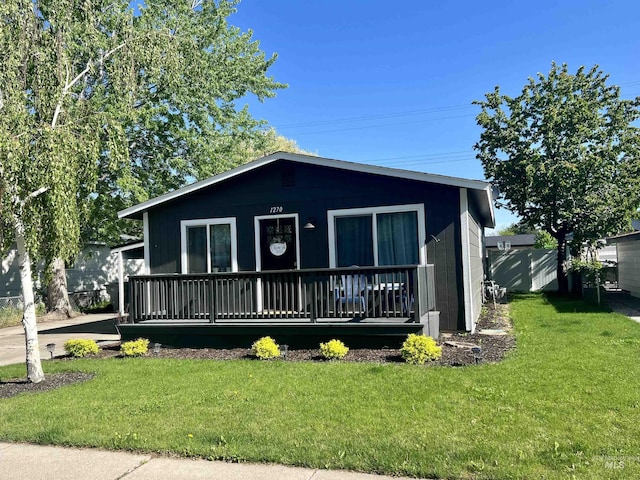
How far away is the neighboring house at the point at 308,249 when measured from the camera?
26.0 feet

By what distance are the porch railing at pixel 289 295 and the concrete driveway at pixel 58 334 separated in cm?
216

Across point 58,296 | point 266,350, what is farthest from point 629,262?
point 58,296

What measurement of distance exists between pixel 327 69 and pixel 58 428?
69.6ft

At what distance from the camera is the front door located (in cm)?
952

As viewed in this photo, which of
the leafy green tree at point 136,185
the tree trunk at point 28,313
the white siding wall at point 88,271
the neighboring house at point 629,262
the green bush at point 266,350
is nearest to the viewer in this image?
the tree trunk at point 28,313

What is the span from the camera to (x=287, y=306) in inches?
316

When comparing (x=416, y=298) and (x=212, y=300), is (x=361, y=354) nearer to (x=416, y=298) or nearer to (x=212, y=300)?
(x=416, y=298)

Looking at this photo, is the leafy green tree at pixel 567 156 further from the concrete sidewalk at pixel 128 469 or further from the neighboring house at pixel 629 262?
the concrete sidewalk at pixel 128 469

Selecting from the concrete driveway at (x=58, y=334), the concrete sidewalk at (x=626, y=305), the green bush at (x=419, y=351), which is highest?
the green bush at (x=419, y=351)

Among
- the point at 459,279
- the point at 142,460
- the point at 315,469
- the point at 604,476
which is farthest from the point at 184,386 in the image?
the point at 459,279

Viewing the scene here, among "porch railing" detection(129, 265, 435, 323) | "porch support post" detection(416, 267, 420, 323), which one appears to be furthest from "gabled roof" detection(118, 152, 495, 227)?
"porch support post" detection(416, 267, 420, 323)

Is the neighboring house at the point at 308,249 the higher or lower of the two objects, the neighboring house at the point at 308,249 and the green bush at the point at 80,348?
the higher

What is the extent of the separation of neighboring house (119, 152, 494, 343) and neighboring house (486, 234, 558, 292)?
10659 mm

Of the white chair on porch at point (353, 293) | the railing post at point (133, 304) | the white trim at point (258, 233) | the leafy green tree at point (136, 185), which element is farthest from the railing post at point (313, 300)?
the leafy green tree at point (136, 185)
